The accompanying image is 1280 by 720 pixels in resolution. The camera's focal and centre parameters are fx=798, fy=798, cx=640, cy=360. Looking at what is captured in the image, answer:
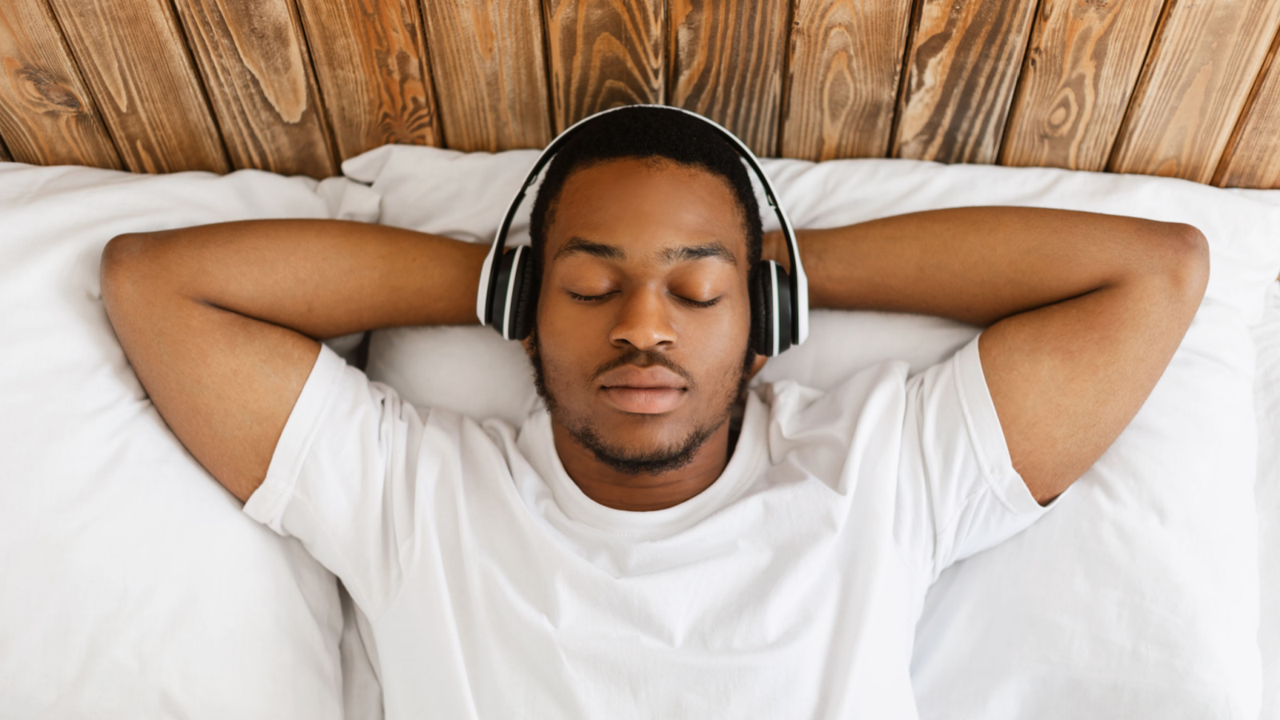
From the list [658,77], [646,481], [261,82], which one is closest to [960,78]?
[658,77]

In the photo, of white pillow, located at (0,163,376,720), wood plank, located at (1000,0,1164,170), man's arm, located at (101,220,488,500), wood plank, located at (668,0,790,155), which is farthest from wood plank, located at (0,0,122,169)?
wood plank, located at (1000,0,1164,170)

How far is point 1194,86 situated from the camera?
151cm

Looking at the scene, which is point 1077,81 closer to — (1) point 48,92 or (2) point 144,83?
(2) point 144,83

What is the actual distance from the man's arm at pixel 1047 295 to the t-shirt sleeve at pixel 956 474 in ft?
0.08

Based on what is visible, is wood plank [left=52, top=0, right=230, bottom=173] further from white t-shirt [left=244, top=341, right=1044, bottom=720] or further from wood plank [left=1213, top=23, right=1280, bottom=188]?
wood plank [left=1213, top=23, right=1280, bottom=188]

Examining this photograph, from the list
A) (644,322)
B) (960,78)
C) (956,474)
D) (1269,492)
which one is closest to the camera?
(644,322)

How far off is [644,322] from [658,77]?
63 centimetres

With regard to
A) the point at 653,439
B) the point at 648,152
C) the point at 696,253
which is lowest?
the point at 653,439

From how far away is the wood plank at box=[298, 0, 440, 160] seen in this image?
1.51 m

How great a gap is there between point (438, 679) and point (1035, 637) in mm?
962

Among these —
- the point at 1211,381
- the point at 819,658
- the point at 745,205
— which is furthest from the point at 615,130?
the point at 1211,381

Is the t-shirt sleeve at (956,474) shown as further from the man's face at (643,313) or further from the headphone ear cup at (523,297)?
the headphone ear cup at (523,297)

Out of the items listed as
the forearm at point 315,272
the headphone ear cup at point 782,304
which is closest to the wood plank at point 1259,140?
the headphone ear cup at point 782,304

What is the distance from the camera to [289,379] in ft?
4.26
